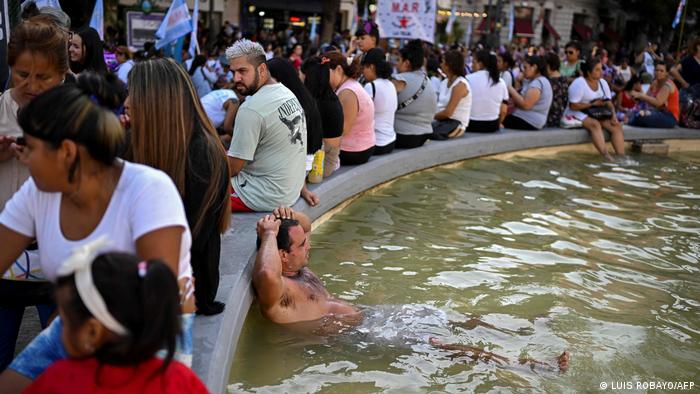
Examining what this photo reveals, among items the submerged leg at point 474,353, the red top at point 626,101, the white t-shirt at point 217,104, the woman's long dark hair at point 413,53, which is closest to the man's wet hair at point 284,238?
the submerged leg at point 474,353

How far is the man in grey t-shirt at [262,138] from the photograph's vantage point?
207 inches

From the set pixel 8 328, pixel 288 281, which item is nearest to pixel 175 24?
pixel 288 281

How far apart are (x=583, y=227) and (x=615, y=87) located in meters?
9.10

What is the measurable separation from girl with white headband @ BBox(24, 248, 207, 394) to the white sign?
1171cm

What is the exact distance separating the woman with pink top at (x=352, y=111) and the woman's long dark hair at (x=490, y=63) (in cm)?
345

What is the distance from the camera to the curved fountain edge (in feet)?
11.4

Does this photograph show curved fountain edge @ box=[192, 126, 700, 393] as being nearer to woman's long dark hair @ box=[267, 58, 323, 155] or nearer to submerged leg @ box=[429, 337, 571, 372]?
woman's long dark hair @ box=[267, 58, 323, 155]

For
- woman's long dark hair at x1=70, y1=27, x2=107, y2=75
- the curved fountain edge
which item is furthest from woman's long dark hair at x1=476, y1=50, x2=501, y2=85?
woman's long dark hair at x1=70, y1=27, x2=107, y2=75

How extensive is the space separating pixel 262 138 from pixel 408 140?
450 cm

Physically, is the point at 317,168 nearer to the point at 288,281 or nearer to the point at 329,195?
the point at 329,195

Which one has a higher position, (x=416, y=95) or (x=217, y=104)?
(x=416, y=95)

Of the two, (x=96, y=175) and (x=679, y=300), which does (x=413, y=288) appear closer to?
(x=679, y=300)

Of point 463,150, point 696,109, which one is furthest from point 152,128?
point 696,109

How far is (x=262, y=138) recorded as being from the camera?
5391 mm
